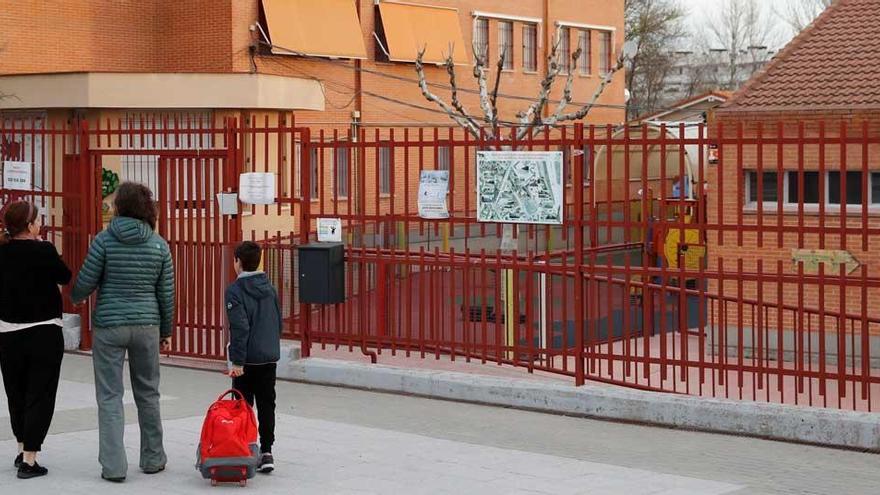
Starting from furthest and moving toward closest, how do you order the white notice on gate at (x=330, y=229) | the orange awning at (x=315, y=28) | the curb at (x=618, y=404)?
the orange awning at (x=315, y=28) → the white notice on gate at (x=330, y=229) → the curb at (x=618, y=404)

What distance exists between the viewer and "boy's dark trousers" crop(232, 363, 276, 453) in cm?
921

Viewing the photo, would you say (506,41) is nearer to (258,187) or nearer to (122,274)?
(258,187)

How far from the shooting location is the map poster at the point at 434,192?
1236cm

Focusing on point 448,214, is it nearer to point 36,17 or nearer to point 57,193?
point 57,193

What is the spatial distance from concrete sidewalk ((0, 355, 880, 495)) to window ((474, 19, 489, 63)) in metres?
31.0

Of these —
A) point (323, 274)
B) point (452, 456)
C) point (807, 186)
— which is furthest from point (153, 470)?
point (807, 186)

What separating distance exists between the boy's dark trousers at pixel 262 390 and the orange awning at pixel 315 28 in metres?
25.0

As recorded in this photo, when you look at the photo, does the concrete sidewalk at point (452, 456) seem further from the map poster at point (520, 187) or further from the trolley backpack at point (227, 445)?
the map poster at point (520, 187)

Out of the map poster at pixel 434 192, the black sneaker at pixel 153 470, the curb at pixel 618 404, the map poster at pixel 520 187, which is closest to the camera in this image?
the black sneaker at pixel 153 470

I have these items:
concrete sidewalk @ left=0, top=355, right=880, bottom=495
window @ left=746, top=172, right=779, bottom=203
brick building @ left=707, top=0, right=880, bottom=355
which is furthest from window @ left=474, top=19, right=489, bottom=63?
concrete sidewalk @ left=0, top=355, right=880, bottom=495

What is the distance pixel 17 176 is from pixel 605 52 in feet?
118

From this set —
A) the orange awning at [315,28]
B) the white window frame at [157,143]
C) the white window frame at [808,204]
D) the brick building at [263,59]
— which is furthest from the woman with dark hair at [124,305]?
the orange awning at [315,28]

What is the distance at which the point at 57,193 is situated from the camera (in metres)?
14.9

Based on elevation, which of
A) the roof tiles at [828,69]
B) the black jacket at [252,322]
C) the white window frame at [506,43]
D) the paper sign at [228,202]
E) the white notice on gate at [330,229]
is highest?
the white window frame at [506,43]
